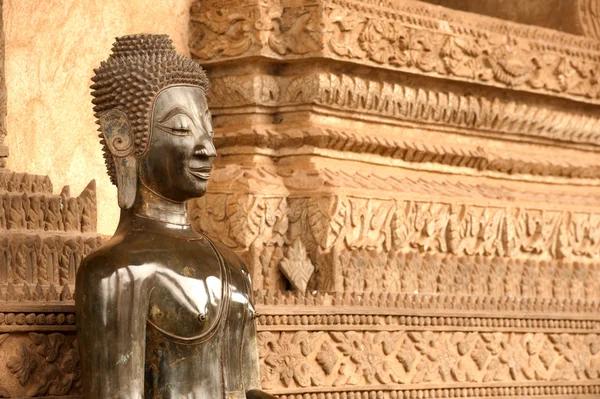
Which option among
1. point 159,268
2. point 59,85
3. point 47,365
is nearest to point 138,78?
point 159,268

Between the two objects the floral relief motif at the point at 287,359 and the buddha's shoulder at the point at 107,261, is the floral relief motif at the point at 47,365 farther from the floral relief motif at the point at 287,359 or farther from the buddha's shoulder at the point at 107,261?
the floral relief motif at the point at 287,359

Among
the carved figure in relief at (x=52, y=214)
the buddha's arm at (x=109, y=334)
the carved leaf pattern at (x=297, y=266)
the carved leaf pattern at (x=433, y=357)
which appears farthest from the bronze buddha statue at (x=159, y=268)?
the carved leaf pattern at (x=297, y=266)

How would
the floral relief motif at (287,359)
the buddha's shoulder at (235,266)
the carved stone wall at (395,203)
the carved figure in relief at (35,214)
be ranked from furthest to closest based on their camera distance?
the carved stone wall at (395,203), the floral relief motif at (287,359), the carved figure in relief at (35,214), the buddha's shoulder at (235,266)

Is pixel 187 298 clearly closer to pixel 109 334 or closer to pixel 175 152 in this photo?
pixel 109 334

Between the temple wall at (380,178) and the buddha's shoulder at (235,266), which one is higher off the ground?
the temple wall at (380,178)

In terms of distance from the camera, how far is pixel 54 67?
6809mm

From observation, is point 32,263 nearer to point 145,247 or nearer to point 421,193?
point 145,247

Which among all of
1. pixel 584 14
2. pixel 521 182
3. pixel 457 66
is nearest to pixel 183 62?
pixel 457 66

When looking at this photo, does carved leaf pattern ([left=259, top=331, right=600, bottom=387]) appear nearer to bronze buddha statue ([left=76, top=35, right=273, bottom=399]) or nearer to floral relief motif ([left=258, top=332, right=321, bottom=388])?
floral relief motif ([left=258, top=332, right=321, bottom=388])

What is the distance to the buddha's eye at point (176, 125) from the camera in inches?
199

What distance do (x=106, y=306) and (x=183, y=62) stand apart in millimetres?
886

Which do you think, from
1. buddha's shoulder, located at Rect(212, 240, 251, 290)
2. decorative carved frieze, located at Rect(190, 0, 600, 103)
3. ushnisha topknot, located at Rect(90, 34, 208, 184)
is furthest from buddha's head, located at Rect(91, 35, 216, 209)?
decorative carved frieze, located at Rect(190, 0, 600, 103)

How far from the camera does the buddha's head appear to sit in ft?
16.5

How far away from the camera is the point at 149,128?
5027mm
